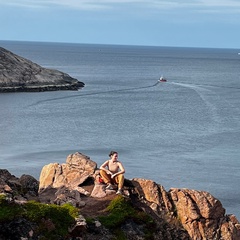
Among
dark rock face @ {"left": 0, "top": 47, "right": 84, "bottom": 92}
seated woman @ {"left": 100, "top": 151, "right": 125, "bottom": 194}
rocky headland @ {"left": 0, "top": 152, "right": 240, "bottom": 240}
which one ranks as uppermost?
seated woman @ {"left": 100, "top": 151, "right": 125, "bottom": 194}

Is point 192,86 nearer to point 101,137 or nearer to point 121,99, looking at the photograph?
point 121,99

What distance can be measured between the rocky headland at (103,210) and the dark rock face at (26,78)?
99.4 metres

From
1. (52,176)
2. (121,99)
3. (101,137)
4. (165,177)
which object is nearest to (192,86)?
(121,99)

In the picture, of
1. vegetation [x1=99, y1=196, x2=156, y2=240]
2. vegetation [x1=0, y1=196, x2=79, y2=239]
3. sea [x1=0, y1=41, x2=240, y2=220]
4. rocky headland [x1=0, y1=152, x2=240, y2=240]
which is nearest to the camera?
vegetation [x1=0, y1=196, x2=79, y2=239]

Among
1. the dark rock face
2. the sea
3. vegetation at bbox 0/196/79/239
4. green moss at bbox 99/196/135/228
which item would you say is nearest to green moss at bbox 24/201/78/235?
vegetation at bbox 0/196/79/239

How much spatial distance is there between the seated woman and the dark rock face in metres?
102

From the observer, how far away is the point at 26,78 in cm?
13325

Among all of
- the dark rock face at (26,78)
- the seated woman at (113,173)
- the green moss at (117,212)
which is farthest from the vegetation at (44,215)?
the dark rock face at (26,78)

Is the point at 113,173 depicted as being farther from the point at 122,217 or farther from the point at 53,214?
the point at 53,214

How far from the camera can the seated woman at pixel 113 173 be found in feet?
83.8

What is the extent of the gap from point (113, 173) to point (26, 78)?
359ft

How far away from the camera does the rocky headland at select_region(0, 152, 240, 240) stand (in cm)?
2238

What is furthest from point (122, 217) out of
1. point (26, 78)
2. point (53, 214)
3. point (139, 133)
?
point (26, 78)

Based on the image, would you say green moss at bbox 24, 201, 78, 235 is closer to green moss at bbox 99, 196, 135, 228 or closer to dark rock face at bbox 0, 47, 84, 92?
green moss at bbox 99, 196, 135, 228
